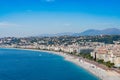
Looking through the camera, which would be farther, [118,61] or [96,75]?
[118,61]

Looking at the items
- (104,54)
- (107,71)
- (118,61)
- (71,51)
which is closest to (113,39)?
(71,51)

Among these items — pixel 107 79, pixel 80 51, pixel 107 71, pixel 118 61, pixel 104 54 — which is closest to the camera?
pixel 107 79

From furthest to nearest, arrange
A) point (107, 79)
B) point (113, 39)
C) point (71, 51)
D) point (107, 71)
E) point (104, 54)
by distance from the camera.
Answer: point (113, 39), point (71, 51), point (104, 54), point (107, 71), point (107, 79)

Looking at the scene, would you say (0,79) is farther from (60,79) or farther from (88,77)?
(88,77)

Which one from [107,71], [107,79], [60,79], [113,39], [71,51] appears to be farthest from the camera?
[113,39]

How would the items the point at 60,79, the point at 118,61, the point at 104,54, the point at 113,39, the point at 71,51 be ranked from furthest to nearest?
1. the point at 113,39
2. the point at 71,51
3. the point at 104,54
4. the point at 118,61
5. the point at 60,79

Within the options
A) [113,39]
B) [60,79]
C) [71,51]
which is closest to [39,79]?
[60,79]

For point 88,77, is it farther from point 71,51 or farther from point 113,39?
point 113,39

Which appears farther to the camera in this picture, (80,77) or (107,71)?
(107,71)
